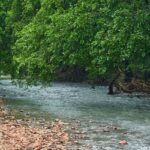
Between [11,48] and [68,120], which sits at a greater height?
[11,48]

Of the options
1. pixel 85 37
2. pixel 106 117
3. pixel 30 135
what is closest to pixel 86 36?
pixel 85 37

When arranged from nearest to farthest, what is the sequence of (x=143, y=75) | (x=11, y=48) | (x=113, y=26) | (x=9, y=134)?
(x=9, y=134)
(x=113, y=26)
(x=11, y=48)
(x=143, y=75)

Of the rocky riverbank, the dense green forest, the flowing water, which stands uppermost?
the dense green forest

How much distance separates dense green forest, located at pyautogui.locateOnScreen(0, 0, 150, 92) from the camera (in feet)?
74.6

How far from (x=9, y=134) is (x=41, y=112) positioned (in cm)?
775

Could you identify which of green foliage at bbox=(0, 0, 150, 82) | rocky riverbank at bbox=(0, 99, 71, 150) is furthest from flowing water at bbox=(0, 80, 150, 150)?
green foliage at bbox=(0, 0, 150, 82)

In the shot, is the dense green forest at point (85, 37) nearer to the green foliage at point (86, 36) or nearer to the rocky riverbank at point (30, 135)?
the green foliage at point (86, 36)

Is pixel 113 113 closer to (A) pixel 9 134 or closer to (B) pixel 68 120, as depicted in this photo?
(B) pixel 68 120

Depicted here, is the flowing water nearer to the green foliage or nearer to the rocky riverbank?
the rocky riverbank

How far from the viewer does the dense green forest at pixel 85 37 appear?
22.8 m

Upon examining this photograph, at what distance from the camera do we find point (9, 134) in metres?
16.1

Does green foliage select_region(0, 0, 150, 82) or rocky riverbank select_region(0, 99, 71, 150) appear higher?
green foliage select_region(0, 0, 150, 82)

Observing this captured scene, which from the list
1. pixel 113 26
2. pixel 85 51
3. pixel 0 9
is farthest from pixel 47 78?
pixel 0 9

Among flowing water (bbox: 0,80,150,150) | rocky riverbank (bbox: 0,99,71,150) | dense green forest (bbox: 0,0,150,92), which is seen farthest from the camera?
dense green forest (bbox: 0,0,150,92)
